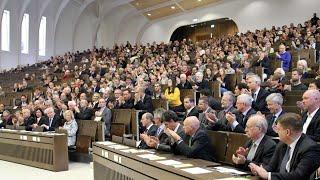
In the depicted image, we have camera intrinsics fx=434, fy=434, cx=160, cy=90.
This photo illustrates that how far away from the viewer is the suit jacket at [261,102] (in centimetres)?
631

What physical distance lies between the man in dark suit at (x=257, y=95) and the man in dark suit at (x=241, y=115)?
0.98 metres

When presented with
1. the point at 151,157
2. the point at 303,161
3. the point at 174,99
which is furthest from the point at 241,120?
the point at 174,99

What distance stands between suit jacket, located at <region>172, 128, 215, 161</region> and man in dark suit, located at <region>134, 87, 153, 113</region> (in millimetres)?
4004

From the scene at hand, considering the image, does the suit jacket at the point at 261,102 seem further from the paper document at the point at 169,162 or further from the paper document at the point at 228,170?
the paper document at the point at 228,170

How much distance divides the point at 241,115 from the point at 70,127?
13.5 feet

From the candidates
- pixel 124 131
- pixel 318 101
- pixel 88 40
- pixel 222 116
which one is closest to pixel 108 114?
pixel 124 131

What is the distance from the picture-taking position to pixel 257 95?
6477mm

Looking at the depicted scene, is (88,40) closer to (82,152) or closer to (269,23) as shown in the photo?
(269,23)

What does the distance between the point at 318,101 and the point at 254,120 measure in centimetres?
81

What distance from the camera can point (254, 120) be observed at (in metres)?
3.71

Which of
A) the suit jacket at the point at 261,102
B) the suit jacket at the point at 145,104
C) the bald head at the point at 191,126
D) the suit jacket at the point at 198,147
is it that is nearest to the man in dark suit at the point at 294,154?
the suit jacket at the point at 198,147

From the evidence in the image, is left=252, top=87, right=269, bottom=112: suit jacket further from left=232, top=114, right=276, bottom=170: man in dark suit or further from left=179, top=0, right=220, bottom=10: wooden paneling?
left=179, top=0, right=220, bottom=10: wooden paneling

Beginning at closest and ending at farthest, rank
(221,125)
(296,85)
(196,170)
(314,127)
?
(196,170) → (314,127) → (221,125) → (296,85)

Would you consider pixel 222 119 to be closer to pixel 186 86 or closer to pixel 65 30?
pixel 186 86
